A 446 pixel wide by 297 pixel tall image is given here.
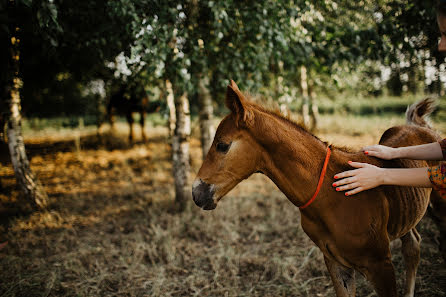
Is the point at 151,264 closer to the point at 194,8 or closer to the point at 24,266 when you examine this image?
the point at 24,266

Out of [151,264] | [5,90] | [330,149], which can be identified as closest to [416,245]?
[330,149]

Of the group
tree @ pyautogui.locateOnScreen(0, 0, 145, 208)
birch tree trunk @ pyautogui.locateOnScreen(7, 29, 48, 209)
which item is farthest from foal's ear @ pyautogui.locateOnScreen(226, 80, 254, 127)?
birch tree trunk @ pyautogui.locateOnScreen(7, 29, 48, 209)

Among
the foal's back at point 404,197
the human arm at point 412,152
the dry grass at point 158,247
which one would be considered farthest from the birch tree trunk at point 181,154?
the human arm at point 412,152

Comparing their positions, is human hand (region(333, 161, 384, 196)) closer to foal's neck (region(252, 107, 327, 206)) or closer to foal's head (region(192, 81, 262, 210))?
foal's neck (region(252, 107, 327, 206))

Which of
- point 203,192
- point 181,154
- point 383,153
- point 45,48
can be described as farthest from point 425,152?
point 45,48

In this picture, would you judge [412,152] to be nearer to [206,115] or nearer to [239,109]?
[239,109]

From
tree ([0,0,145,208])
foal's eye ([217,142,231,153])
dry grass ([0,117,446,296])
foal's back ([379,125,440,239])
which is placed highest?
tree ([0,0,145,208])

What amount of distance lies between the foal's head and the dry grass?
104cm

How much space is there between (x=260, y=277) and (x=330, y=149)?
220 centimetres

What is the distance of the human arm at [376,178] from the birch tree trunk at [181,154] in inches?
148

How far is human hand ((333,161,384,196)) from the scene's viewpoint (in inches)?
70.1

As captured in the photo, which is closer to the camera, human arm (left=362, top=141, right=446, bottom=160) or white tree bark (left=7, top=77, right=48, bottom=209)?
human arm (left=362, top=141, right=446, bottom=160)

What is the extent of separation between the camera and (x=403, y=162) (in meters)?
2.33

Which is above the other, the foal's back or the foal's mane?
the foal's mane
